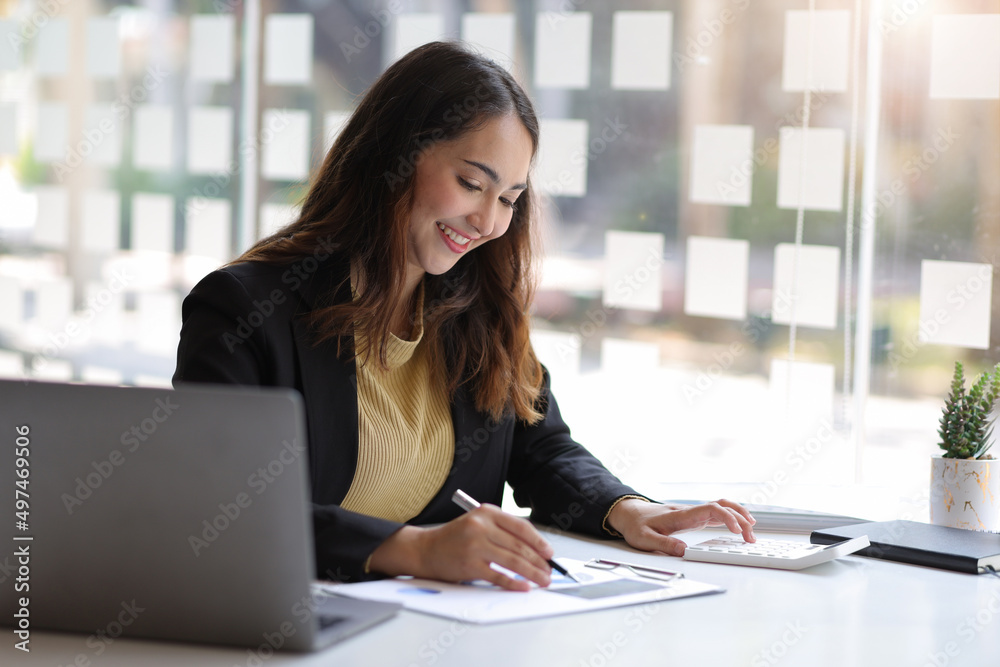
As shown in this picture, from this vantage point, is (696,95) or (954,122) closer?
(954,122)

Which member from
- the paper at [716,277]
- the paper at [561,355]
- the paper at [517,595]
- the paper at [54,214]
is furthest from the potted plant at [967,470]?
the paper at [54,214]

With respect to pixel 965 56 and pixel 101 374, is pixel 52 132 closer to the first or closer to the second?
pixel 101 374

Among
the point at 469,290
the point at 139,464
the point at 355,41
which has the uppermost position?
the point at 355,41

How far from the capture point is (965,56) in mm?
2418

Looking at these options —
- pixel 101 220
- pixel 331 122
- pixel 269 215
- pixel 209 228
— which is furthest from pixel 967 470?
pixel 101 220

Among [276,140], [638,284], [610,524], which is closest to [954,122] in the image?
[638,284]

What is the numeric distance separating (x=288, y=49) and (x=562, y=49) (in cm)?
103

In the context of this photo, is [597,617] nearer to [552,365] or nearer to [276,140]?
[552,365]

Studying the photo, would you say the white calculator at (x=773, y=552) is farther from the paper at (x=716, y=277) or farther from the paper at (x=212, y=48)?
the paper at (x=212, y=48)

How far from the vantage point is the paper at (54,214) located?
3922 mm

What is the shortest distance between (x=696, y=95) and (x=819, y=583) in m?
1.87

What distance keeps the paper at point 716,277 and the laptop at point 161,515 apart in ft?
6.49

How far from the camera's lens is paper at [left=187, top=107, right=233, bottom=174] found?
3633mm

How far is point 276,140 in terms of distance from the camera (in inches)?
139
